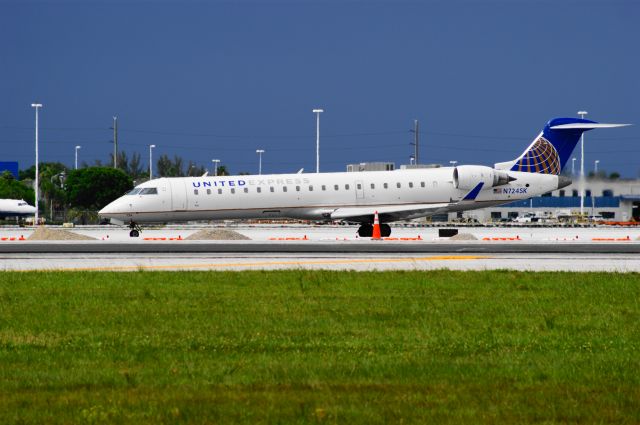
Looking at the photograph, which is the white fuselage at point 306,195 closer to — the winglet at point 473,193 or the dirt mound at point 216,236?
the winglet at point 473,193

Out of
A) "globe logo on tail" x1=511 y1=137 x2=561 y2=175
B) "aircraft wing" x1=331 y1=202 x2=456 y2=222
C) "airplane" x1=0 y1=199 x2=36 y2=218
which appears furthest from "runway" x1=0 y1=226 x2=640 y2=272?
"airplane" x1=0 y1=199 x2=36 y2=218

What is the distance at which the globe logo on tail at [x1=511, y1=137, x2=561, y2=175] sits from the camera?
171ft

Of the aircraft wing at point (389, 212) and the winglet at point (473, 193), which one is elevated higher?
the winglet at point (473, 193)

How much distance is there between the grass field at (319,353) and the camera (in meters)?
9.25

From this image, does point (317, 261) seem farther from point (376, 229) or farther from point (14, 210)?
point (14, 210)

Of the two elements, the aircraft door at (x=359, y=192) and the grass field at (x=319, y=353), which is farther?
the aircraft door at (x=359, y=192)

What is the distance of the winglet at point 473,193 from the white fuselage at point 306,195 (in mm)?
171

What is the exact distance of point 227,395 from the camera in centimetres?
981

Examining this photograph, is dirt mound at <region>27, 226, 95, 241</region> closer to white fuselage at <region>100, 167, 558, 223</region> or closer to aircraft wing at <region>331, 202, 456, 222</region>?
white fuselage at <region>100, 167, 558, 223</region>

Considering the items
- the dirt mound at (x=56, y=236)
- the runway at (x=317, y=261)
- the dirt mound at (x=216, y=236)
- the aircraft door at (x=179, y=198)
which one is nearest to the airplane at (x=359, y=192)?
the aircraft door at (x=179, y=198)

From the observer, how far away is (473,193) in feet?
164

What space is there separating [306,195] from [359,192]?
2.63 metres

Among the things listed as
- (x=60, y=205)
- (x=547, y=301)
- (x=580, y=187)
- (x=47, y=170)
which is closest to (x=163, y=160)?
(x=47, y=170)

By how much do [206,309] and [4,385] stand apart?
263 inches
